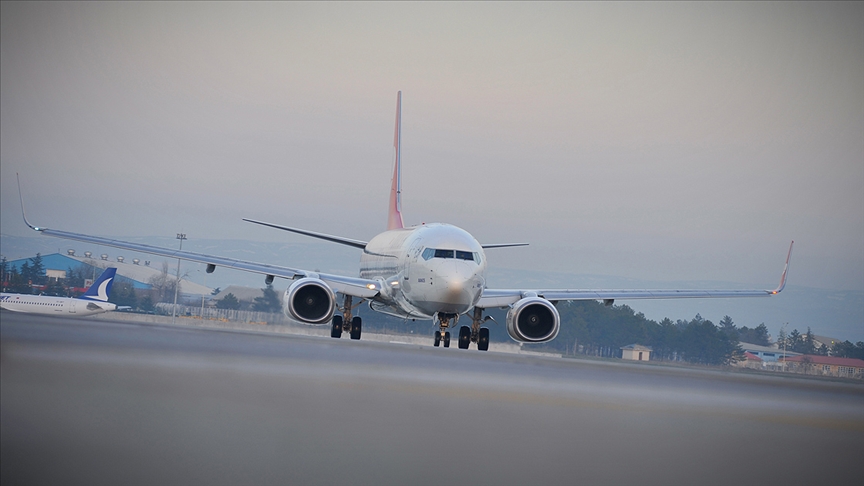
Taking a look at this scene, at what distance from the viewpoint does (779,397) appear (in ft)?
42.0

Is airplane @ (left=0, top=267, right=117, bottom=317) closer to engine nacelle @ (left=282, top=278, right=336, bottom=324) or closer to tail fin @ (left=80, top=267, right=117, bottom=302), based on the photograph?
tail fin @ (left=80, top=267, right=117, bottom=302)

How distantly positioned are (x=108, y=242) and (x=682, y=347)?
36147mm

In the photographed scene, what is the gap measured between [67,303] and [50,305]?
2.06m

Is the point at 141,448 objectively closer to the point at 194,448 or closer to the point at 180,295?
the point at 194,448

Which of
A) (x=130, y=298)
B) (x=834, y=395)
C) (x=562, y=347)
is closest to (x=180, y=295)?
(x=130, y=298)

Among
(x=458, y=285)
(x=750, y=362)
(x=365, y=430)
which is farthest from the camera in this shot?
(x=750, y=362)

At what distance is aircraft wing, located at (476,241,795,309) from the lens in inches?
1083

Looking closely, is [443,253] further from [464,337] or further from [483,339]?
[464,337]

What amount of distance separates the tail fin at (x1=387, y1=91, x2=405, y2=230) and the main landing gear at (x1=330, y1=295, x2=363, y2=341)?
31.6ft

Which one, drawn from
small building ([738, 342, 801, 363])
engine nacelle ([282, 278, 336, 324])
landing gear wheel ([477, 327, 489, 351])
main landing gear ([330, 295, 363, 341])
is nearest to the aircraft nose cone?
engine nacelle ([282, 278, 336, 324])

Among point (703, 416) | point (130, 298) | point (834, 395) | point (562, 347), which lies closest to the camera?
point (703, 416)

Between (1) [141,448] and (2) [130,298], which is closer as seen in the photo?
(1) [141,448]

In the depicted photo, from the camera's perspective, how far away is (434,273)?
940 inches

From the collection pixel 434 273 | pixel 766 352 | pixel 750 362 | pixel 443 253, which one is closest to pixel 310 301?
pixel 434 273
